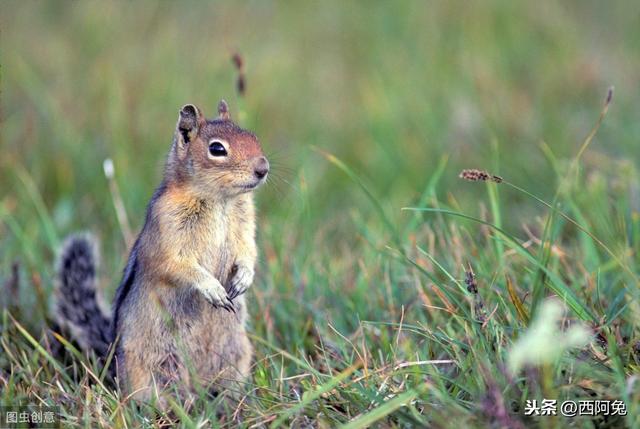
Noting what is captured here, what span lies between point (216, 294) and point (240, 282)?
0.60 feet

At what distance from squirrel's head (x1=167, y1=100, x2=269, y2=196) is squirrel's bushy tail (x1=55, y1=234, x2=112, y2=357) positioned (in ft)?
2.23

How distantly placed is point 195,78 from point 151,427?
464 centimetres

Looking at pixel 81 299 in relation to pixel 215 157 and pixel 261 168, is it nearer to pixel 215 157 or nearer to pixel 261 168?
pixel 215 157

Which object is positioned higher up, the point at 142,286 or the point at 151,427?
the point at 142,286

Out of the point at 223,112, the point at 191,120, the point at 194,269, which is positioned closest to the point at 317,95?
the point at 223,112

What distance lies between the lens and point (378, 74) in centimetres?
788

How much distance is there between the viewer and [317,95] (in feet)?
25.6

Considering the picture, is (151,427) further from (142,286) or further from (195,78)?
(195,78)

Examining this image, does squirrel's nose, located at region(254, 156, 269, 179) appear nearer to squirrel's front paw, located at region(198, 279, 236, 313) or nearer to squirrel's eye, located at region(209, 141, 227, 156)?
squirrel's eye, located at region(209, 141, 227, 156)

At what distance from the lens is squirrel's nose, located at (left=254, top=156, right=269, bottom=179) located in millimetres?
3678

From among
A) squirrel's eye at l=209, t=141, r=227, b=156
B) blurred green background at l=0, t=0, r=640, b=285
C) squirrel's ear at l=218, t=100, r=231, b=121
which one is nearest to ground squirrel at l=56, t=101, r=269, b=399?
squirrel's eye at l=209, t=141, r=227, b=156

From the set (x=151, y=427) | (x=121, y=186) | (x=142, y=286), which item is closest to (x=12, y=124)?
(x=121, y=186)

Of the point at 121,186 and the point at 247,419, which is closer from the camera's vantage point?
the point at 247,419

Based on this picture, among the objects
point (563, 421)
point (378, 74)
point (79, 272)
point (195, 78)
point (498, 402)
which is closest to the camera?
point (498, 402)
